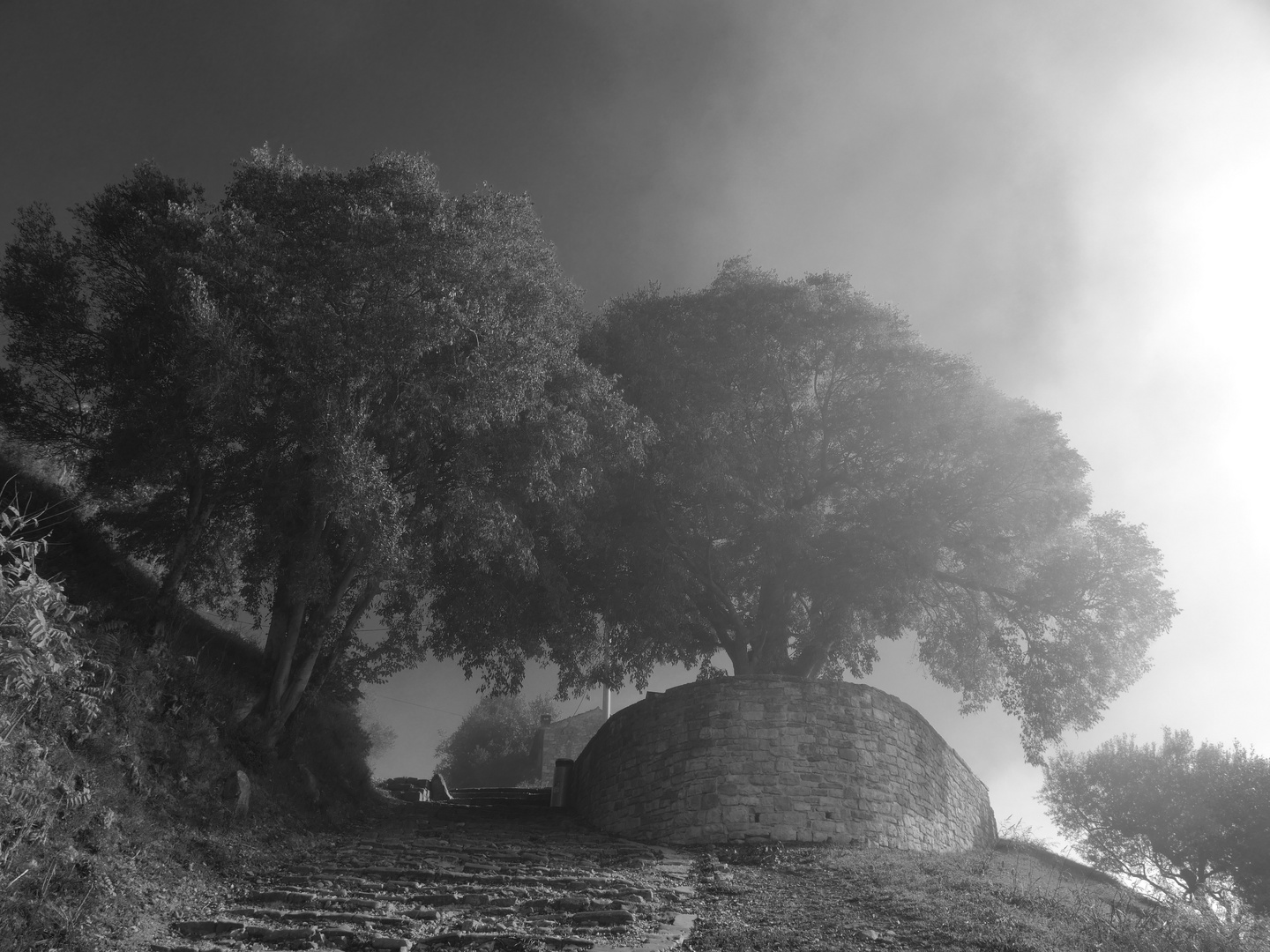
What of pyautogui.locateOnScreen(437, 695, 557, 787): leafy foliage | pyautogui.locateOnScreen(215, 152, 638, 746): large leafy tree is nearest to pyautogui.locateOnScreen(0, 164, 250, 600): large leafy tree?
pyautogui.locateOnScreen(215, 152, 638, 746): large leafy tree

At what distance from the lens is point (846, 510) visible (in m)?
20.1

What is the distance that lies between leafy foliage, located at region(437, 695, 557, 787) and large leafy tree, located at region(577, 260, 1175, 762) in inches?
875

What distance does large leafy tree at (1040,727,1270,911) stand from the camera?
26.9 meters

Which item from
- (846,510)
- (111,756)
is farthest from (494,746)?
(111,756)

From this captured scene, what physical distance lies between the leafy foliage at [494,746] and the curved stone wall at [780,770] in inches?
920

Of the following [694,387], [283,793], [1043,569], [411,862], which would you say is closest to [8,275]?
[283,793]

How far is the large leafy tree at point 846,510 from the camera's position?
18.9 meters

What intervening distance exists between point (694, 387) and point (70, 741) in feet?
47.4

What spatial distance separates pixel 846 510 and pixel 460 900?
13.9 metres

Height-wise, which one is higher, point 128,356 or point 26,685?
point 128,356

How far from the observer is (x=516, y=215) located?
16.0 meters

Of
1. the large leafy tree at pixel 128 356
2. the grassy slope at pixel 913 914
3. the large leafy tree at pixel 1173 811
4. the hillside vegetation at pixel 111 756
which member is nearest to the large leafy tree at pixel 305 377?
the large leafy tree at pixel 128 356

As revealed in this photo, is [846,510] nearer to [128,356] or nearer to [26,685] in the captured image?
[128,356]

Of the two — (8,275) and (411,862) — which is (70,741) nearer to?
(411,862)
